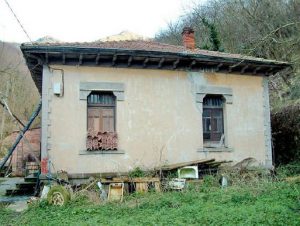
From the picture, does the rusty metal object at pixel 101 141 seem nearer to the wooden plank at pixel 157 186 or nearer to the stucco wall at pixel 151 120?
the stucco wall at pixel 151 120

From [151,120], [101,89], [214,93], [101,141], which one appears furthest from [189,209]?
[214,93]

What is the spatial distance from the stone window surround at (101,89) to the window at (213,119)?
3.19 meters

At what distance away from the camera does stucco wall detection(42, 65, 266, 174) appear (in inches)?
436

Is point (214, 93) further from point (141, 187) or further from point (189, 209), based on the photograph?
point (189, 209)

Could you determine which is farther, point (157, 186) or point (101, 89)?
point (101, 89)

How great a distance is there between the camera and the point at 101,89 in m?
11.5

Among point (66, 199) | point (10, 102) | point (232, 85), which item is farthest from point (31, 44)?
point (10, 102)

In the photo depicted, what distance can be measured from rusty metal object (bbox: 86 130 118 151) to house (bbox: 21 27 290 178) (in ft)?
0.10

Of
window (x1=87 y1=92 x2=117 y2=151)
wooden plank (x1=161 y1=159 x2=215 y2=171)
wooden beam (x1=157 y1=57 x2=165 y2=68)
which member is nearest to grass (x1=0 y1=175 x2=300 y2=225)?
wooden plank (x1=161 y1=159 x2=215 y2=171)

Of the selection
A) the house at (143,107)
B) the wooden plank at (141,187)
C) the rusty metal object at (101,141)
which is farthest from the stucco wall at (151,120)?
the wooden plank at (141,187)

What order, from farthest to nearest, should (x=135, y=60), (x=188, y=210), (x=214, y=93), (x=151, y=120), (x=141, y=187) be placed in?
(x=214, y=93)
(x=151, y=120)
(x=135, y=60)
(x=141, y=187)
(x=188, y=210)

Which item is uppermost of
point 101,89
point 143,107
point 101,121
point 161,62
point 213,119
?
point 161,62

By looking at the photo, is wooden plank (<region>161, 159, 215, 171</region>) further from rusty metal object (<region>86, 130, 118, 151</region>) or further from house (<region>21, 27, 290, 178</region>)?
rusty metal object (<region>86, 130, 118, 151</region>)

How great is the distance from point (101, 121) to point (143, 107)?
148cm
